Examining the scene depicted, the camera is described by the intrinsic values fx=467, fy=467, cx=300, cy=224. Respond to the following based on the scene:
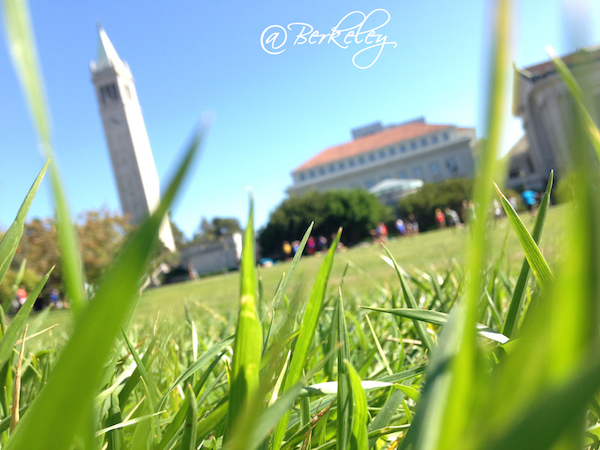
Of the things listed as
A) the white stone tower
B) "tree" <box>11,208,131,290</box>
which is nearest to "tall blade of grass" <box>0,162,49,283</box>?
"tree" <box>11,208,131,290</box>

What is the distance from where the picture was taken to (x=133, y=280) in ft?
0.22

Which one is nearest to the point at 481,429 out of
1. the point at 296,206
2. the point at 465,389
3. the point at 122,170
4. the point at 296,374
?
the point at 465,389

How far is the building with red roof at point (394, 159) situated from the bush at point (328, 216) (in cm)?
404

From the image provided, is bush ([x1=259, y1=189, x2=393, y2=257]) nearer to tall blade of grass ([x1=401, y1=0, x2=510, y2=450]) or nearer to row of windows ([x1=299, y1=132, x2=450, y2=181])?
row of windows ([x1=299, y1=132, x2=450, y2=181])

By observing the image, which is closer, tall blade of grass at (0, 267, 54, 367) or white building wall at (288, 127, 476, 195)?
tall blade of grass at (0, 267, 54, 367)

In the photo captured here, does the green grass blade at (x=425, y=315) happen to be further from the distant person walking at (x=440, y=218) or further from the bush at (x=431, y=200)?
the bush at (x=431, y=200)

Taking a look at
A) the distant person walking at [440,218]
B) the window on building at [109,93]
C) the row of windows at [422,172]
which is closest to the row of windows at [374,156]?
the row of windows at [422,172]

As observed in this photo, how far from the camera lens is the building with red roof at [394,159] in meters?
25.4

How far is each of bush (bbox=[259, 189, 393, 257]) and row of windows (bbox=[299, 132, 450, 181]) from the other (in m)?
4.84

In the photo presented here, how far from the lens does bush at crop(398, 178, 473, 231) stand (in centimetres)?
1981

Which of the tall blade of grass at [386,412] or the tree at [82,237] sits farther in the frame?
the tree at [82,237]

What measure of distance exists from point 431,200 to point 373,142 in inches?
274

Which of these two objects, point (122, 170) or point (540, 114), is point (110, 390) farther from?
point (122, 170)

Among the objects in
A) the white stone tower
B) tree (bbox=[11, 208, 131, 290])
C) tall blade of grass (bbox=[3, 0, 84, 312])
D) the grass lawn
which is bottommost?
the grass lawn
